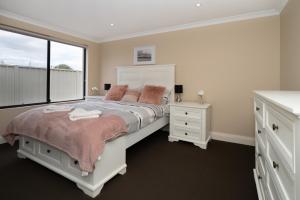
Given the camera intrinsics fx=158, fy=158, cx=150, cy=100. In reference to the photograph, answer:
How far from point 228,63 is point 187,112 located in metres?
1.25

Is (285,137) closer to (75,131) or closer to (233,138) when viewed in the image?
(75,131)

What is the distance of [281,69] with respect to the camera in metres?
2.64

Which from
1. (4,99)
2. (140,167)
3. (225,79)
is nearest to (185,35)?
(225,79)

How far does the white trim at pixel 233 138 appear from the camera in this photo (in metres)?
2.93

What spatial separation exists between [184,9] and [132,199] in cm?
290

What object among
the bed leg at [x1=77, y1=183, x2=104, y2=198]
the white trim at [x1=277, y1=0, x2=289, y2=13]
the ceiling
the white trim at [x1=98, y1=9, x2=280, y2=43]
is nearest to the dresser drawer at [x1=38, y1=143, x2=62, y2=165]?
the bed leg at [x1=77, y1=183, x2=104, y2=198]

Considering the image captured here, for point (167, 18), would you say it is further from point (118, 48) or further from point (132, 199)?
point (132, 199)

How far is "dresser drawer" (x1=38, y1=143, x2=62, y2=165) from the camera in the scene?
185 centimetres

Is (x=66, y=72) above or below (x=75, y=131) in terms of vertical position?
above

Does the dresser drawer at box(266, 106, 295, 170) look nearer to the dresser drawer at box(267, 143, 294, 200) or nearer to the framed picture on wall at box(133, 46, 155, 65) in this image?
the dresser drawer at box(267, 143, 294, 200)

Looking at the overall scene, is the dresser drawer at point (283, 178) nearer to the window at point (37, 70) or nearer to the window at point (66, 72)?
the window at point (37, 70)

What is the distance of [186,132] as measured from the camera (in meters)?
2.97

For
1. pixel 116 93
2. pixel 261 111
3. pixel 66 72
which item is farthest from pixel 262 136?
pixel 66 72

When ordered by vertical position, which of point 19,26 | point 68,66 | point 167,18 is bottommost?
point 68,66
